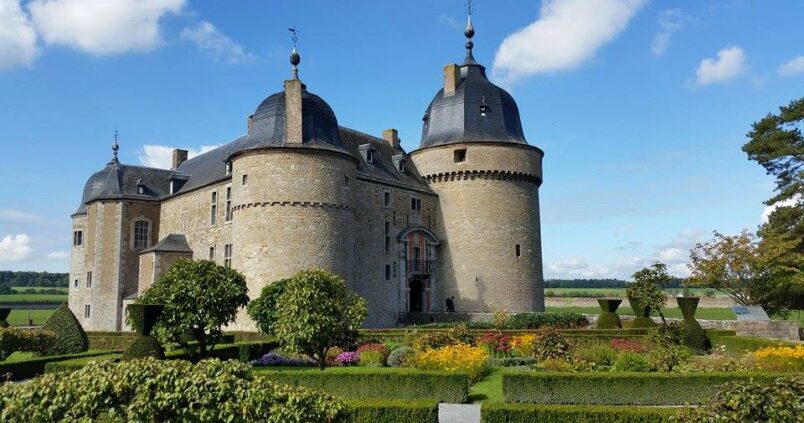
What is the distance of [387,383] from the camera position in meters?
12.8

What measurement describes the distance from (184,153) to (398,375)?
1372 inches

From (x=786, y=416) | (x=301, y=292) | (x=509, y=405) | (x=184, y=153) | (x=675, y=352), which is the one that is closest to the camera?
(x=786, y=416)

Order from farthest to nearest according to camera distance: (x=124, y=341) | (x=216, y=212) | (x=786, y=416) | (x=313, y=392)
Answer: (x=216, y=212)
(x=124, y=341)
(x=313, y=392)
(x=786, y=416)

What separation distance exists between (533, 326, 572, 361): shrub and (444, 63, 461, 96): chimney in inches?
853

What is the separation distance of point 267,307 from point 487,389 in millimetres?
10431

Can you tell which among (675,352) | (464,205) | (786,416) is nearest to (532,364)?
(675,352)

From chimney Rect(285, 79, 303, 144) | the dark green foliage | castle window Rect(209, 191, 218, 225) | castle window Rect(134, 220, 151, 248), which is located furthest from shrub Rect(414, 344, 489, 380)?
castle window Rect(134, 220, 151, 248)

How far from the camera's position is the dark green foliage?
2163cm

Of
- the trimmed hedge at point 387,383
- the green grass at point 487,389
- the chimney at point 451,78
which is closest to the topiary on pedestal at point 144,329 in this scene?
the trimmed hedge at point 387,383

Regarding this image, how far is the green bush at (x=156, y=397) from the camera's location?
259 inches

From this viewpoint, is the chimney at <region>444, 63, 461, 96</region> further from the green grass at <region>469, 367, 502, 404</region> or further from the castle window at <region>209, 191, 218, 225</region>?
the green grass at <region>469, 367, 502, 404</region>

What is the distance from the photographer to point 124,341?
2381 centimetres

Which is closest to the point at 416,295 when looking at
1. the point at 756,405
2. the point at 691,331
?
the point at 691,331

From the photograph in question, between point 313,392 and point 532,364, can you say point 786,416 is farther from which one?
point 532,364
